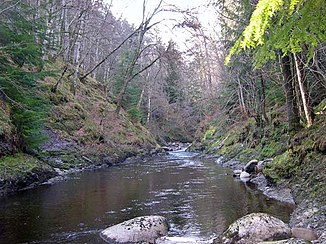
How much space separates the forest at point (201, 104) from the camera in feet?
13.0

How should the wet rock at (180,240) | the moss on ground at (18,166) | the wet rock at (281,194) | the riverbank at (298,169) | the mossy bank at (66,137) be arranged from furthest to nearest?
the mossy bank at (66,137) < the moss on ground at (18,166) < the wet rock at (281,194) < the riverbank at (298,169) < the wet rock at (180,240)

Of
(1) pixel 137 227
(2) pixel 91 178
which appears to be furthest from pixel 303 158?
(2) pixel 91 178

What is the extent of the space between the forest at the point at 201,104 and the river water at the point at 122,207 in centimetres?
117

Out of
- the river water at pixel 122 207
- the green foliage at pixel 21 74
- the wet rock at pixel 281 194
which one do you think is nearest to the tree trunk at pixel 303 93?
the wet rock at pixel 281 194

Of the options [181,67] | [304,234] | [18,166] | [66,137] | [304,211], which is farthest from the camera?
[181,67]

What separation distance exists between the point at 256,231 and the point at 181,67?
21582 mm

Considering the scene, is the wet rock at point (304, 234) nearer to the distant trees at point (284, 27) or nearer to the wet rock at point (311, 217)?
the wet rock at point (311, 217)

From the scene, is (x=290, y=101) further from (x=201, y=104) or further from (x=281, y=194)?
(x=201, y=104)

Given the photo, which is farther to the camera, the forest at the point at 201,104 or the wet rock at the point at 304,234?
the wet rock at the point at 304,234

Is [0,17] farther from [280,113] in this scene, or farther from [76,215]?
[280,113]

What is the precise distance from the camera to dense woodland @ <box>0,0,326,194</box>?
3446 millimetres

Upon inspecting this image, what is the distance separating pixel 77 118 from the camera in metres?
21.0

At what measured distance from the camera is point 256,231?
5.36 m

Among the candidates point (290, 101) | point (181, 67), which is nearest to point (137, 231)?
point (290, 101)
